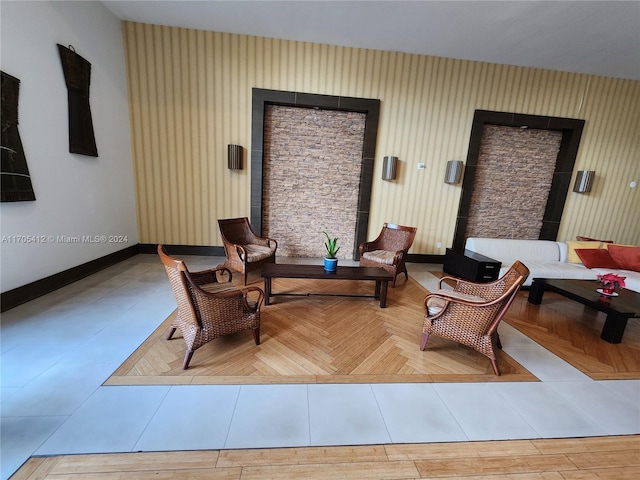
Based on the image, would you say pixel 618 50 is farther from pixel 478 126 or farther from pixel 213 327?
pixel 213 327

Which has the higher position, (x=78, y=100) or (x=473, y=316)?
(x=78, y=100)

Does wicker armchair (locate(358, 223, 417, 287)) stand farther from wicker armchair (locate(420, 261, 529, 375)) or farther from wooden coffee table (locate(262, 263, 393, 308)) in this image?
wicker armchair (locate(420, 261, 529, 375))

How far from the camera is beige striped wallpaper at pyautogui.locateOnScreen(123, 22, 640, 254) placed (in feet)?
13.8

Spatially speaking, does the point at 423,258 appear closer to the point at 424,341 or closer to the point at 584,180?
the point at 424,341

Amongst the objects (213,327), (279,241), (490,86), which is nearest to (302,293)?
(213,327)

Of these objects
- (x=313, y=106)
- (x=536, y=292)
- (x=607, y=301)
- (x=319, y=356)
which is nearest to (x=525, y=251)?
(x=536, y=292)

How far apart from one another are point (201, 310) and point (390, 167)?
3.97 meters

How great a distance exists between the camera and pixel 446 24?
11.7 ft

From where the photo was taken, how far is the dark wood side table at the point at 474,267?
3691 mm

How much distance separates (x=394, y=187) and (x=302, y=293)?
2831 mm

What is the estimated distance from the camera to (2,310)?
255cm

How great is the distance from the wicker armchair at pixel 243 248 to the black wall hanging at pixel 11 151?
203cm

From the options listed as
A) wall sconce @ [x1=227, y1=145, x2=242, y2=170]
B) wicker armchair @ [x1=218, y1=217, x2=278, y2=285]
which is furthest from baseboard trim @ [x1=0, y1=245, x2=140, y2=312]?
wall sconce @ [x1=227, y1=145, x2=242, y2=170]

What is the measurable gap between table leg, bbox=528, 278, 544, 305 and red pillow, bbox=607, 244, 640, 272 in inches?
66.6
